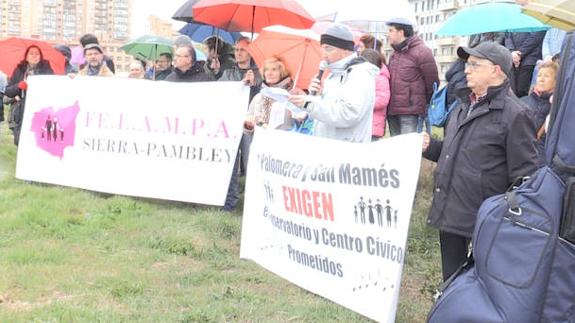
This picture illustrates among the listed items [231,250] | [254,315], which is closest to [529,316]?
[254,315]

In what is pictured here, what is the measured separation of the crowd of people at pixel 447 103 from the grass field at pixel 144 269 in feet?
3.07

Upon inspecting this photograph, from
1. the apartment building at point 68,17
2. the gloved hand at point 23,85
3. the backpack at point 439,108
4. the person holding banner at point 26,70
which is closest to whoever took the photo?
the backpack at point 439,108

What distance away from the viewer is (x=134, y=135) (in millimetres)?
7891

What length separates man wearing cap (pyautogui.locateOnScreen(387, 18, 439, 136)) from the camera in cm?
715

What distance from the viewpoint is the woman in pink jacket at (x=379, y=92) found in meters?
7.25

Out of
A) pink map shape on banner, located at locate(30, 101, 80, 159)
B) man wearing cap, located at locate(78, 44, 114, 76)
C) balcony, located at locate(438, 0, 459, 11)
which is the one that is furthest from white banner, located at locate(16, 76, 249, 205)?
balcony, located at locate(438, 0, 459, 11)

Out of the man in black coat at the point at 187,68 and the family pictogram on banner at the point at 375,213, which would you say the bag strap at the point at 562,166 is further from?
the man in black coat at the point at 187,68

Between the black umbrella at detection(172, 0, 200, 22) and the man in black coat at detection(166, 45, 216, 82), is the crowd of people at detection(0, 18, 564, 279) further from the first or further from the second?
the black umbrella at detection(172, 0, 200, 22)

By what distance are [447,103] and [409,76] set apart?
26.8 inches

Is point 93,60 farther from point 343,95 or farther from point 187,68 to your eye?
point 343,95

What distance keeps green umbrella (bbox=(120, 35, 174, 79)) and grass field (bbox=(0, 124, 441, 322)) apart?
585cm

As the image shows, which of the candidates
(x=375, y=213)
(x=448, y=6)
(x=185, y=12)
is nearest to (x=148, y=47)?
(x=185, y=12)

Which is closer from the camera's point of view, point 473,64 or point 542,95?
point 473,64

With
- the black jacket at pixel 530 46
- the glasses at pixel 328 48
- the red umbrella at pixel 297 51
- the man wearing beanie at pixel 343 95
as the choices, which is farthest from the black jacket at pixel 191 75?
the black jacket at pixel 530 46
